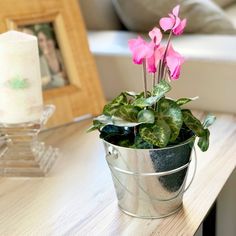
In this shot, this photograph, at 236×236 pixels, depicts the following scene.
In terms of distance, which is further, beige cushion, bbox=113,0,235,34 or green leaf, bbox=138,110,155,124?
beige cushion, bbox=113,0,235,34

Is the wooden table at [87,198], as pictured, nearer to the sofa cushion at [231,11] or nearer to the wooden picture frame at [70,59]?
the wooden picture frame at [70,59]

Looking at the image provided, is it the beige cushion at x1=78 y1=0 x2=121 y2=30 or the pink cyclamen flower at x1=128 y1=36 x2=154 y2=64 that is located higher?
the pink cyclamen flower at x1=128 y1=36 x2=154 y2=64

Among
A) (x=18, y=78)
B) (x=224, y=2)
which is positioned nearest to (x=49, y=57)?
(x=18, y=78)

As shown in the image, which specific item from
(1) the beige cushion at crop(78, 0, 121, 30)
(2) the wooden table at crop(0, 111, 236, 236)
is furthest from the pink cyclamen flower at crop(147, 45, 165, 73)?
(1) the beige cushion at crop(78, 0, 121, 30)

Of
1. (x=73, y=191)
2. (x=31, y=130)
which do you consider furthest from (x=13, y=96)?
(x=73, y=191)

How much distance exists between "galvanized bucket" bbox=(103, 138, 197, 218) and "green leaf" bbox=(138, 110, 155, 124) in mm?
51

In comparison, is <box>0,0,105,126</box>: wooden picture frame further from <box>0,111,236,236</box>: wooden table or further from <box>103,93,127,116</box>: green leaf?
<box>103,93,127,116</box>: green leaf

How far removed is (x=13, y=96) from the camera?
1.01m

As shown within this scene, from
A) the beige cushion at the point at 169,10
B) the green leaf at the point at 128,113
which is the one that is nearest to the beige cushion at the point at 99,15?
the beige cushion at the point at 169,10

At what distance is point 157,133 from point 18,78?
0.35 m

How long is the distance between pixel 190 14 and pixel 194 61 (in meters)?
0.34

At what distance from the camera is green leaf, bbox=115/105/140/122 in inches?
32.7

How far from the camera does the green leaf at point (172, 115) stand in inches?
32.0

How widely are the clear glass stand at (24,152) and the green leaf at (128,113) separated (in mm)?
292
